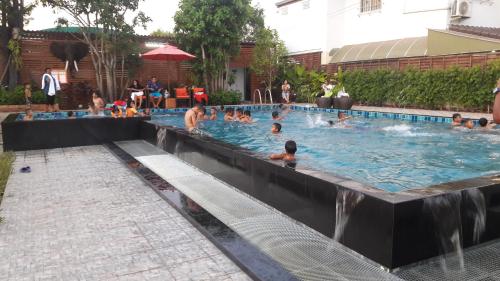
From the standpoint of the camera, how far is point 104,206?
16.5 ft

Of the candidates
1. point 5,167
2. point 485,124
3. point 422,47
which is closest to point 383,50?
point 422,47

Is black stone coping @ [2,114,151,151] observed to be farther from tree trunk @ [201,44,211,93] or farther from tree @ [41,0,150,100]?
tree trunk @ [201,44,211,93]

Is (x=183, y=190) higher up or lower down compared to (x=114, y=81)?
lower down

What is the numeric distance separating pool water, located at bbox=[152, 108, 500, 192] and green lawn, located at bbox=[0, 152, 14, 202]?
12.9ft

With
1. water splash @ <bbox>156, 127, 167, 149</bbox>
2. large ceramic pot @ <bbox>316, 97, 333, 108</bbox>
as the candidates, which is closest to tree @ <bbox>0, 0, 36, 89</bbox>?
water splash @ <bbox>156, 127, 167, 149</bbox>

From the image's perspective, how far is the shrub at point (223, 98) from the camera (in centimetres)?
1824

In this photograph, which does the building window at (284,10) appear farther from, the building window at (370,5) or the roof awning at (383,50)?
the roof awning at (383,50)

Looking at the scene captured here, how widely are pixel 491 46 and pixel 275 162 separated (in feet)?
44.3

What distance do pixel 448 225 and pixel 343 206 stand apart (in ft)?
3.06

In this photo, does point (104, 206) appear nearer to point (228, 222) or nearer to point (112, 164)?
point (228, 222)

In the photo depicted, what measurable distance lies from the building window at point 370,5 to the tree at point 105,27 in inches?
480

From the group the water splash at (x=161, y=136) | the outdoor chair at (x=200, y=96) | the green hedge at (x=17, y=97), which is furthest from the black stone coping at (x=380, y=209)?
the green hedge at (x=17, y=97)

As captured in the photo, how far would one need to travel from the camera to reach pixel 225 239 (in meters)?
3.78

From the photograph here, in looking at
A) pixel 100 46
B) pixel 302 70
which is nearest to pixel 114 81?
pixel 100 46
